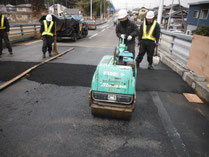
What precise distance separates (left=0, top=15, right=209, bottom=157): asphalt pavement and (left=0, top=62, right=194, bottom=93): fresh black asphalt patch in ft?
0.20

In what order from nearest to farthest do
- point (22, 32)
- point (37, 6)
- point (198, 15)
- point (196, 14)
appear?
point (22, 32), point (198, 15), point (196, 14), point (37, 6)

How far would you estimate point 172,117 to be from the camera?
357 centimetres

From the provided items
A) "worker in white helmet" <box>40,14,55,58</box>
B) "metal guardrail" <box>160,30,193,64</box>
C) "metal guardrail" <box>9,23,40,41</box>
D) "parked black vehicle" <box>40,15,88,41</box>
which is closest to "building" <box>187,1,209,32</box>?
"parked black vehicle" <box>40,15,88,41</box>

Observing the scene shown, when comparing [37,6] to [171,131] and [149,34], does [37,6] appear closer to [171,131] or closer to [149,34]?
[149,34]

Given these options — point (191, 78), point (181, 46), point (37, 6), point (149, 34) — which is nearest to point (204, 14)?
point (181, 46)

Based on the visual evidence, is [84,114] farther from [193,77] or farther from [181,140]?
[193,77]

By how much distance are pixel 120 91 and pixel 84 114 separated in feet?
3.55

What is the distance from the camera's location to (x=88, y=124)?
10.5ft

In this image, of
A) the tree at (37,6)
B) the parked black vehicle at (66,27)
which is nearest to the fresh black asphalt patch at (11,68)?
the parked black vehicle at (66,27)

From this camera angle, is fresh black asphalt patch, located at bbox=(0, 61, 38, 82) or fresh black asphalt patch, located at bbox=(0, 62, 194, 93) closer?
fresh black asphalt patch, located at bbox=(0, 62, 194, 93)

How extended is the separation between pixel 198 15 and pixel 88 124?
113ft

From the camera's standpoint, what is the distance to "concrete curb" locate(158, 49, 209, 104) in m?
4.49

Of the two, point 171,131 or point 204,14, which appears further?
point 204,14

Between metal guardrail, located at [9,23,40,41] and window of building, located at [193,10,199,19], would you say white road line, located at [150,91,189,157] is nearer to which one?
metal guardrail, located at [9,23,40,41]
